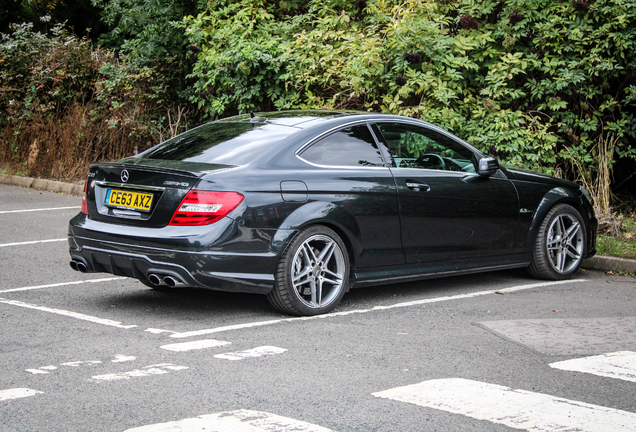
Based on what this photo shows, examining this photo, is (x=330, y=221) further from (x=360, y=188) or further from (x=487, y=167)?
(x=487, y=167)

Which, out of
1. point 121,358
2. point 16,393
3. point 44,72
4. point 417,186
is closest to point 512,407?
point 121,358

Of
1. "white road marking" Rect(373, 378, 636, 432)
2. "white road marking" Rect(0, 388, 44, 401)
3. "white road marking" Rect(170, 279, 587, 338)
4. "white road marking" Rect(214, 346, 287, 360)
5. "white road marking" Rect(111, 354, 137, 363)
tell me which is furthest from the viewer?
"white road marking" Rect(170, 279, 587, 338)

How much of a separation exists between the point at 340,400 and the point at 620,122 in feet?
27.0

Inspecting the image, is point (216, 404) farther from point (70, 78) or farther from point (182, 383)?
point (70, 78)

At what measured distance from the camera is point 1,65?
17.5m

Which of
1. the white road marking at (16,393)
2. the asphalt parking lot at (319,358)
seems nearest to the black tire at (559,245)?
the asphalt parking lot at (319,358)

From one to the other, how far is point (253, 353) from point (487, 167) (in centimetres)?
313

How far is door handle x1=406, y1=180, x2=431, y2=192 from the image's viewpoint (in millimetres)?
6566

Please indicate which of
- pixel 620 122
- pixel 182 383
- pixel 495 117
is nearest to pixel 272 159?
pixel 182 383

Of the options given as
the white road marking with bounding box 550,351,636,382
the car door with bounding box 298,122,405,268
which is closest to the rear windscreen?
the car door with bounding box 298,122,405,268

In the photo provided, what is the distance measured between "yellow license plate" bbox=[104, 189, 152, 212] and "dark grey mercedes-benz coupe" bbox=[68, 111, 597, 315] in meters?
0.01

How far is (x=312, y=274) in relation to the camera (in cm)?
597

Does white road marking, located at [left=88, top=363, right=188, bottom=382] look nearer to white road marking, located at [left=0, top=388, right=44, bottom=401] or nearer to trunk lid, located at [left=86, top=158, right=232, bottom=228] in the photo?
white road marking, located at [left=0, top=388, right=44, bottom=401]

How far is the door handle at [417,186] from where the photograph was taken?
6.57 meters
